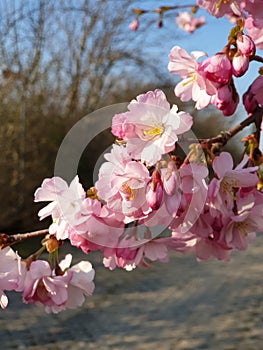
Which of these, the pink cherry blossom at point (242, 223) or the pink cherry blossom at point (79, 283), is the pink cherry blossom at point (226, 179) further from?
the pink cherry blossom at point (79, 283)

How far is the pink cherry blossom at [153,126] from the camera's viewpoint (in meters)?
0.64

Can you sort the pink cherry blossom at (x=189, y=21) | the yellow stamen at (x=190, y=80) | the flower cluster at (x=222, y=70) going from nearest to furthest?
1. the flower cluster at (x=222, y=70)
2. the yellow stamen at (x=190, y=80)
3. the pink cherry blossom at (x=189, y=21)

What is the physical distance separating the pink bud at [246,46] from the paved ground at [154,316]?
2951 millimetres

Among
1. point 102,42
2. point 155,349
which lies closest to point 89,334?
point 155,349

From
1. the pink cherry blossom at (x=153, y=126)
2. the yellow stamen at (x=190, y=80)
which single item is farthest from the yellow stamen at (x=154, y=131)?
the yellow stamen at (x=190, y=80)

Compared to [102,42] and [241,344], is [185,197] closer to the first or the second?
[241,344]

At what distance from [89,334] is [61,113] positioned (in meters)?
3.92

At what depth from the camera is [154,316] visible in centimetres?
397

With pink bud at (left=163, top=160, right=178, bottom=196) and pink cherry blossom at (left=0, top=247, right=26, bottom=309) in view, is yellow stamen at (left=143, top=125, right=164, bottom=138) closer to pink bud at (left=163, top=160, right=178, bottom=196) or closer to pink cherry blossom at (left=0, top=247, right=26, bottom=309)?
pink bud at (left=163, top=160, right=178, bottom=196)

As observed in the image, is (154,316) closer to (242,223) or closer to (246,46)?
(242,223)

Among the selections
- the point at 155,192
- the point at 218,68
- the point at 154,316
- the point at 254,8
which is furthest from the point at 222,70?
the point at 154,316

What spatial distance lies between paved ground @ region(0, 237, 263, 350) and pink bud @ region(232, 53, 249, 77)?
9.67ft

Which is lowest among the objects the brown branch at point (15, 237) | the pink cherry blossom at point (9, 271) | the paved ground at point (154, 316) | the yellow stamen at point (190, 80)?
the paved ground at point (154, 316)

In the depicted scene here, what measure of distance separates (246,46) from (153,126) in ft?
0.62
